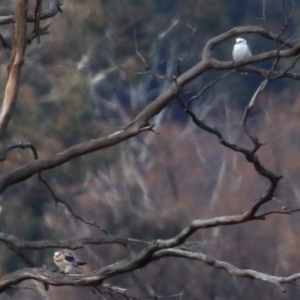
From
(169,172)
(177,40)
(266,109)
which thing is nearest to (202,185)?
(169,172)

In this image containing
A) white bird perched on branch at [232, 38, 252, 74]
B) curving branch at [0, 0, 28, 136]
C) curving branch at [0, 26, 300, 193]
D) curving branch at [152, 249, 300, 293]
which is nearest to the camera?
curving branch at [152, 249, 300, 293]

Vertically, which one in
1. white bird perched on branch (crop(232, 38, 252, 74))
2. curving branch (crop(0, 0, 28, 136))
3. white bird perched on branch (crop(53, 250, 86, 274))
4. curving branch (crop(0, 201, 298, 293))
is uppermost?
white bird perched on branch (crop(232, 38, 252, 74))

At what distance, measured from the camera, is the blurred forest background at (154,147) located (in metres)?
4.91

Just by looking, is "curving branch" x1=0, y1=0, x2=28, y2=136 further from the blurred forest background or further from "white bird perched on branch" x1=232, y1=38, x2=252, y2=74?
the blurred forest background

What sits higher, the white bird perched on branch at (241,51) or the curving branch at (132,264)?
the white bird perched on branch at (241,51)

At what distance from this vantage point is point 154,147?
5113 mm

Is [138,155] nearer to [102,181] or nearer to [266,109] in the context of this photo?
[102,181]

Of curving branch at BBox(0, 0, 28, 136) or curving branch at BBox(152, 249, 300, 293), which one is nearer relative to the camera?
curving branch at BBox(152, 249, 300, 293)

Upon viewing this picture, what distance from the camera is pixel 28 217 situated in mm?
5180

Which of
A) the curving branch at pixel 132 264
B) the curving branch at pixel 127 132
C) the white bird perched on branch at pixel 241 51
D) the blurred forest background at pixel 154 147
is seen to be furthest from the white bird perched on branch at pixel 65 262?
the white bird perched on branch at pixel 241 51

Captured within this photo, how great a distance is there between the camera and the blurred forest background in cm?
491

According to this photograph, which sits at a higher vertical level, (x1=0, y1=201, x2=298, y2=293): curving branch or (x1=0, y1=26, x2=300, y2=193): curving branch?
(x1=0, y1=26, x2=300, y2=193): curving branch

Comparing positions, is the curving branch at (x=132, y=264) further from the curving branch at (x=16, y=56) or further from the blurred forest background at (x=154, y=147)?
the blurred forest background at (x=154, y=147)

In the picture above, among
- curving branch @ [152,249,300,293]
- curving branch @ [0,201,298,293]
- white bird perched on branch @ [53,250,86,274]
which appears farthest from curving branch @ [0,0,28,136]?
white bird perched on branch @ [53,250,86,274]
